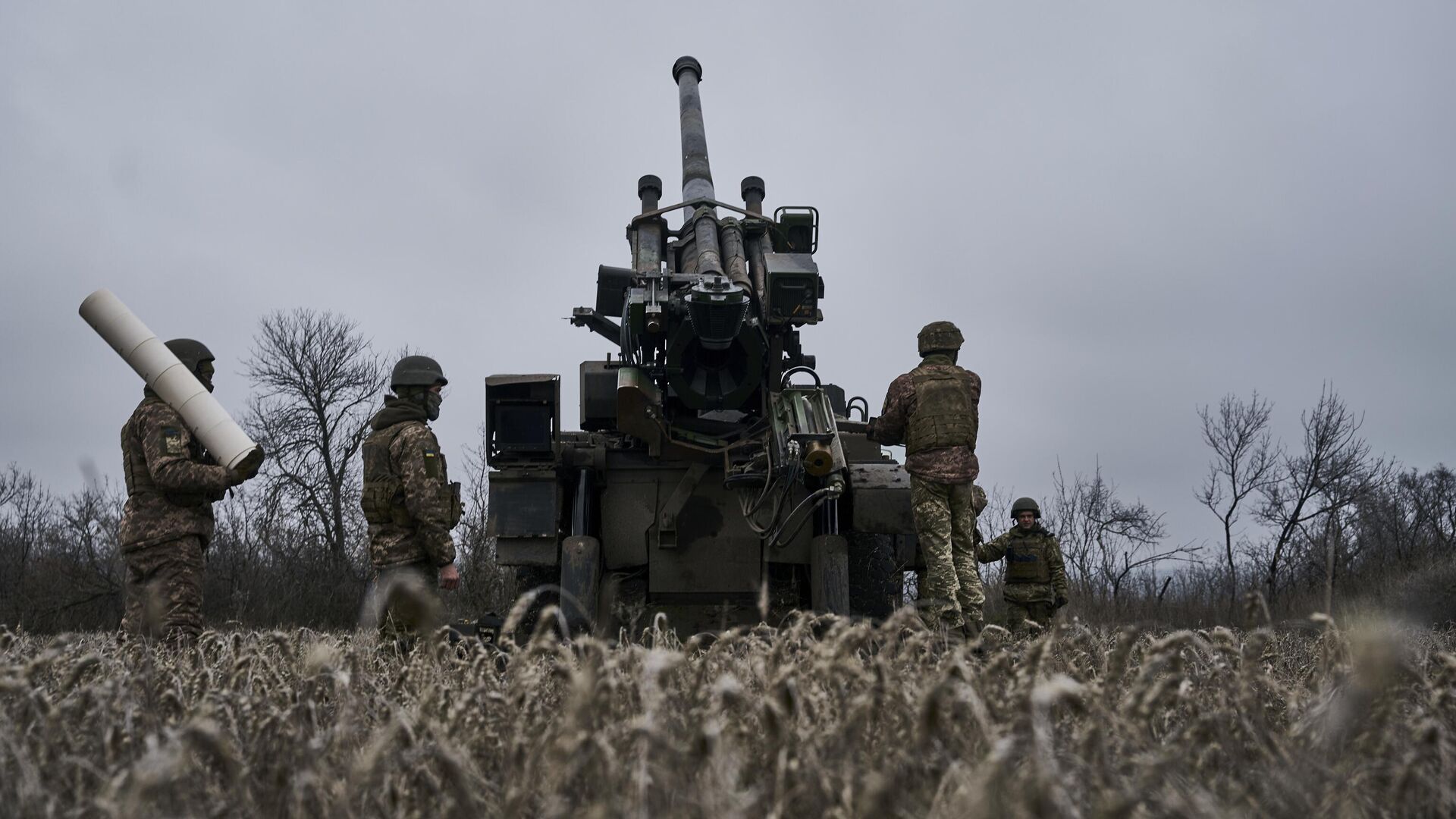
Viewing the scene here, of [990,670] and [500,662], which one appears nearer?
[990,670]

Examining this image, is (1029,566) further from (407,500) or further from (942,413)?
(407,500)

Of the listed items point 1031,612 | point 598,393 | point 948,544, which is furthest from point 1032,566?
point 598,393

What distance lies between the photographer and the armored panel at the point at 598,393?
25.9 ft

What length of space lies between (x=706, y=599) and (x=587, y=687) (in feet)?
20.5

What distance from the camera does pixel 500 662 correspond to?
5.75 meters

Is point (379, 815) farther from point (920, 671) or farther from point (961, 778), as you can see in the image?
point (920, 671)

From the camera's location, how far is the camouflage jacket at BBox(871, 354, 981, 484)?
7043mm

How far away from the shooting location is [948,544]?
277 inches

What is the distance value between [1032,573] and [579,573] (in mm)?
4813

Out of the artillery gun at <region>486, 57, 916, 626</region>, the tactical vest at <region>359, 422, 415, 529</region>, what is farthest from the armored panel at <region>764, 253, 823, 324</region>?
the tactical vest at <region>359, 422, 415, 529</region>

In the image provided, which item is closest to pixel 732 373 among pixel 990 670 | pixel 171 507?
pixel 171 507

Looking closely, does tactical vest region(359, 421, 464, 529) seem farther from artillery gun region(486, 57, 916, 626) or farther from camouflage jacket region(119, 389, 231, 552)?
artillery gun region(486, 57, 916, 626)

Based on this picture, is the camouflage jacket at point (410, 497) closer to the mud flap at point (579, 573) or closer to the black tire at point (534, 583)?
the mud flap at point (579, 573)

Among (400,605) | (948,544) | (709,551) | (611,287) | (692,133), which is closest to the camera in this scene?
(400,605)
